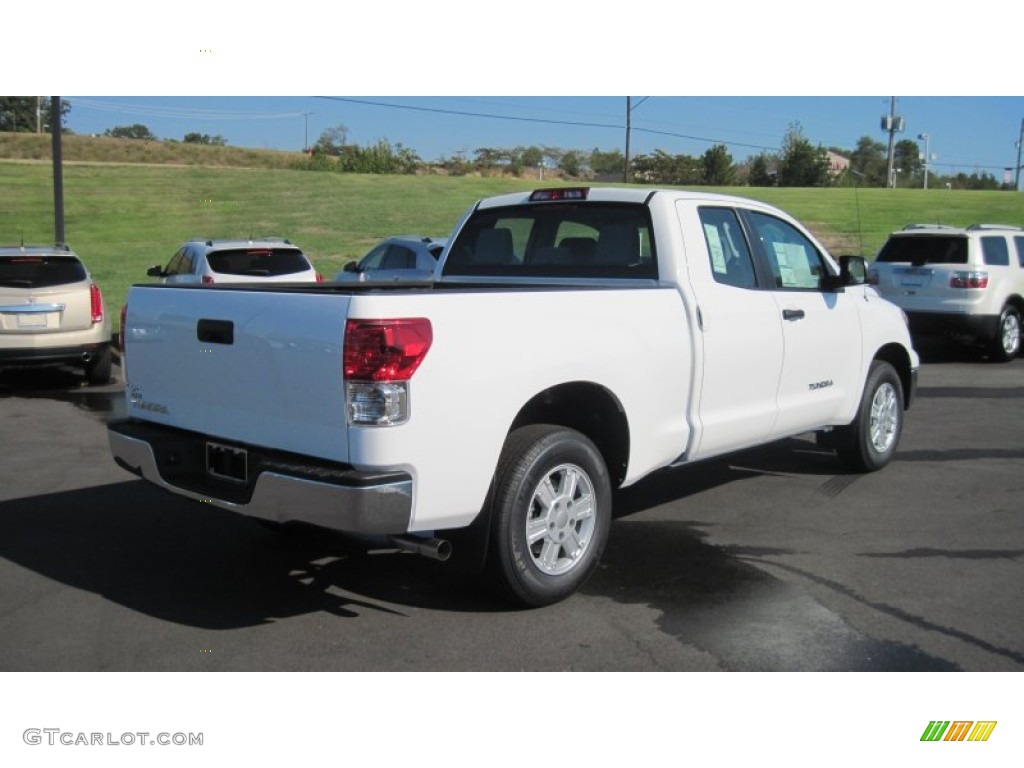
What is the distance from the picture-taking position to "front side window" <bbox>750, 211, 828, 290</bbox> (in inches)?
262

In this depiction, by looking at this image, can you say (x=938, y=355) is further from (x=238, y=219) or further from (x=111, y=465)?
(x=238, y=219)

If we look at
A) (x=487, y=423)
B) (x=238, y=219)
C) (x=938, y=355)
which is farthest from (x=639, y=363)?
(x=238, y=219)

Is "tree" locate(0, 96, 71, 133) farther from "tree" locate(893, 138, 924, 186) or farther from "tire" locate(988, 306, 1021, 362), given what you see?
"tire" locate(988, 306, 1021, 362)

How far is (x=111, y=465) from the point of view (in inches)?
320

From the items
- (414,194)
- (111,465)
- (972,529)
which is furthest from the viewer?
(414,194)

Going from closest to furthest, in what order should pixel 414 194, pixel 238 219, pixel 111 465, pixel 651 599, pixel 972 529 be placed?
pixel 651 599, pixel 972 529, pixel 111 465, pixel 238 219, pixel 414 194

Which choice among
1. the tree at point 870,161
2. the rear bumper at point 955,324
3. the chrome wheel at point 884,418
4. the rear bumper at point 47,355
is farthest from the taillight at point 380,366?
the tree at point 870,161

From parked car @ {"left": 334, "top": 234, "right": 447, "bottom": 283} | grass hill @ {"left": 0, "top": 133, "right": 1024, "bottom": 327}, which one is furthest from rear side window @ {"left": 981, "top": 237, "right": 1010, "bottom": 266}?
grass hill @ {"left": 0, "top": 133, "right": 1024, "bottom": 327}

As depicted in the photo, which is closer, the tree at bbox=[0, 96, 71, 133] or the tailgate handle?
the tailgate handle

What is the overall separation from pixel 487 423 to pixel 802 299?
10.1 feet

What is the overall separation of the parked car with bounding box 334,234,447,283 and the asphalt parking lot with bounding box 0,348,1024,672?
8778 mm

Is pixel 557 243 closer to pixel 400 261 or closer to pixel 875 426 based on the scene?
pixel 875 426

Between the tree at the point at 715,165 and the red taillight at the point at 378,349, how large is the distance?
5142 cm

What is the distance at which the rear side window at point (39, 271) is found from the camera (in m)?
11.7
